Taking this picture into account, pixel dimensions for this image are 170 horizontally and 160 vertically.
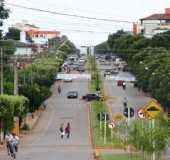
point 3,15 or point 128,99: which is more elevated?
point 3,15

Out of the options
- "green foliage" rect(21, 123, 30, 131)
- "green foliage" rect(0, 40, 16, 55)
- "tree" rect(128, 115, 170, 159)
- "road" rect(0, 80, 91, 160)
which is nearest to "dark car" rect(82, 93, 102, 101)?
"road" rect(0, 80, 91, 160)

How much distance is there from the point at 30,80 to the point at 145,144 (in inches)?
2491

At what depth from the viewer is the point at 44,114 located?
8794cm

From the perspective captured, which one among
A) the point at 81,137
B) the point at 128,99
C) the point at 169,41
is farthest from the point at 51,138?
the point at 169,41

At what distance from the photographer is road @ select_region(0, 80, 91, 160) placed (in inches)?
1667

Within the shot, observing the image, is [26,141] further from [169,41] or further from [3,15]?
[169,41]

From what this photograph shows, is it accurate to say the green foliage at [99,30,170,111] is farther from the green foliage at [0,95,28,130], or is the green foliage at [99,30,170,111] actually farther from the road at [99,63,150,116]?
the green foliage at [0,95,28,130]

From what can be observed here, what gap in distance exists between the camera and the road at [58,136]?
42.3m

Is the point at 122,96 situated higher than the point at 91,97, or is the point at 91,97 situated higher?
the point at 91,97

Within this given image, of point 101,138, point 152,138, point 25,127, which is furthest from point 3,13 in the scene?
point 152,138

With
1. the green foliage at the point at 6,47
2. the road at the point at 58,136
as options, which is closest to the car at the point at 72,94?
the road at the point at 58,136

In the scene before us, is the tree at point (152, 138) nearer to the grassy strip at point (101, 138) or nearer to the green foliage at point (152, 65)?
the grassy strip at point (101, 138)

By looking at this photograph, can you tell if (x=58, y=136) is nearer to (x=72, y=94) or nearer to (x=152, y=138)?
(x=152, y=138)

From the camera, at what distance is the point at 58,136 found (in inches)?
2472
